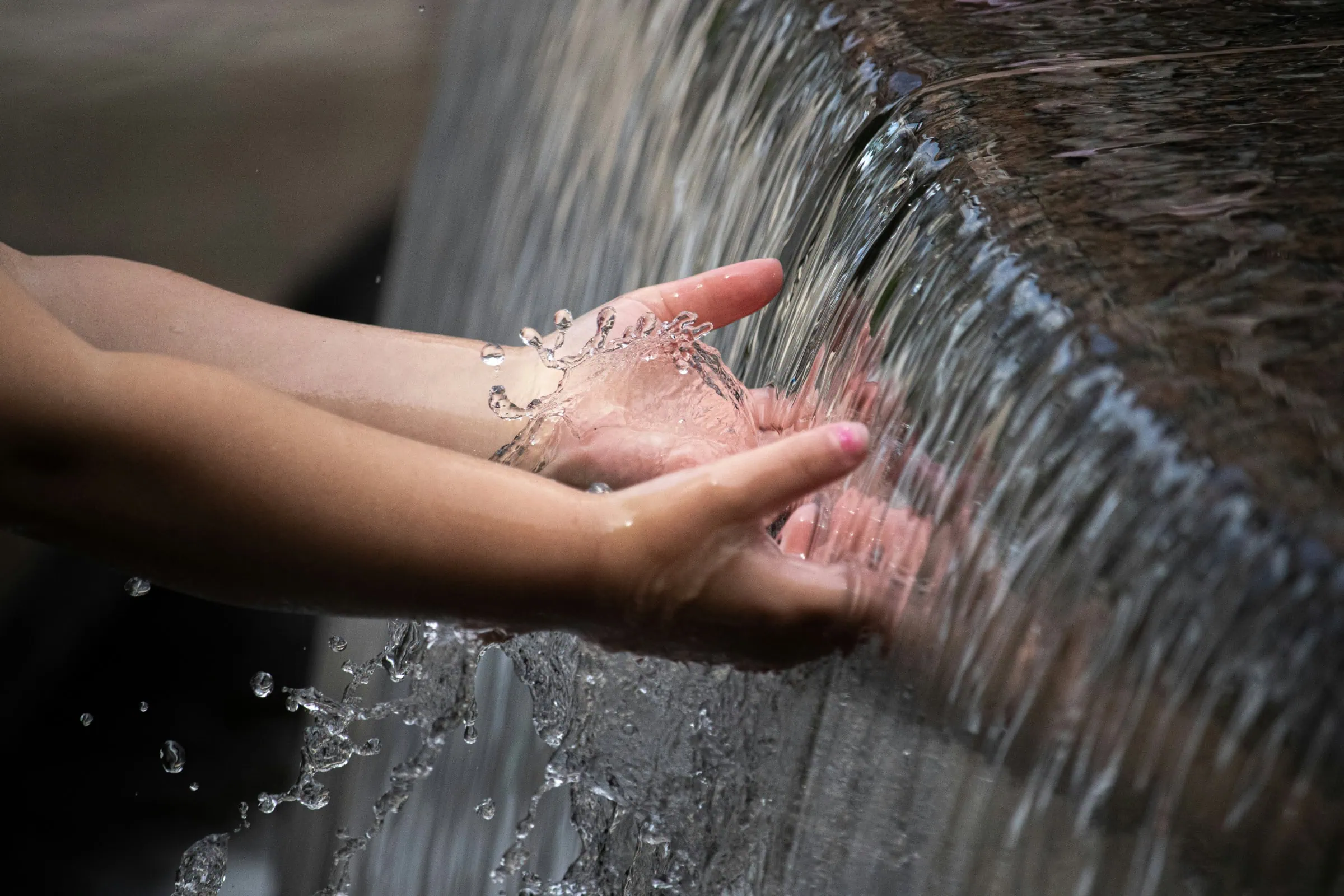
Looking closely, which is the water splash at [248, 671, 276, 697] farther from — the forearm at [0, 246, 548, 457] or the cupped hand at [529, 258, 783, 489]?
the cupped hand at [529, 258, 783, 489]

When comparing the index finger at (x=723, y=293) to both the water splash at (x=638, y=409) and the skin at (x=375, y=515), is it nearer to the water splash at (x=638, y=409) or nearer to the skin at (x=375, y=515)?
the water splash at (x=638, y=409)

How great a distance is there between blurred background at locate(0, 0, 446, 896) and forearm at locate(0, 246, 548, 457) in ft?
3.23

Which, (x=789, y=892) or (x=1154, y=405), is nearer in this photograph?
(x=1154, y=405)

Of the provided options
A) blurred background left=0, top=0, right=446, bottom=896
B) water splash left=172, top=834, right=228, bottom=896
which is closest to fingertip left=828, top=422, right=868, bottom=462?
water splash left=172, top=834, right=228, bottom=896

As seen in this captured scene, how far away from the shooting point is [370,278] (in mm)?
2412

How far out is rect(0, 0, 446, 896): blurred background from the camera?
2.02 m

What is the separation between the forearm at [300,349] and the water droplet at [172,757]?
86cm

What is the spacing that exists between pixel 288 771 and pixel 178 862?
210 millimetres

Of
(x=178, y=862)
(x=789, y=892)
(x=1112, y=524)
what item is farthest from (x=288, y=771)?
(x=1112, y=524)

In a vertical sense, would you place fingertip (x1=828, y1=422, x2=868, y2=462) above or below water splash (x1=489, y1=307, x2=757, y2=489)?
below

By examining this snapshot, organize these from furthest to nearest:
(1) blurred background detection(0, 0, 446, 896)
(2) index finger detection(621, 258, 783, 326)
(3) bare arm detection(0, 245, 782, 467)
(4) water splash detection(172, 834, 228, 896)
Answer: (1) blurred background detection(0, 0, 446, 896) < (4) water splash detection(172, 834, 228, 896) < (3) bare arm detection(0, 245, 782, 467) < (2) index finger detection(621, 258, 783, 326)

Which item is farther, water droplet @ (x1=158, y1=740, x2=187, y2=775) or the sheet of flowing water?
water droplet @ (x1=158, y1=740, x2=187, y2=775)

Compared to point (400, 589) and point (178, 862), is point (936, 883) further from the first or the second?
point (178, 862)

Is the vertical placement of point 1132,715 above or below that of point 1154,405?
below
